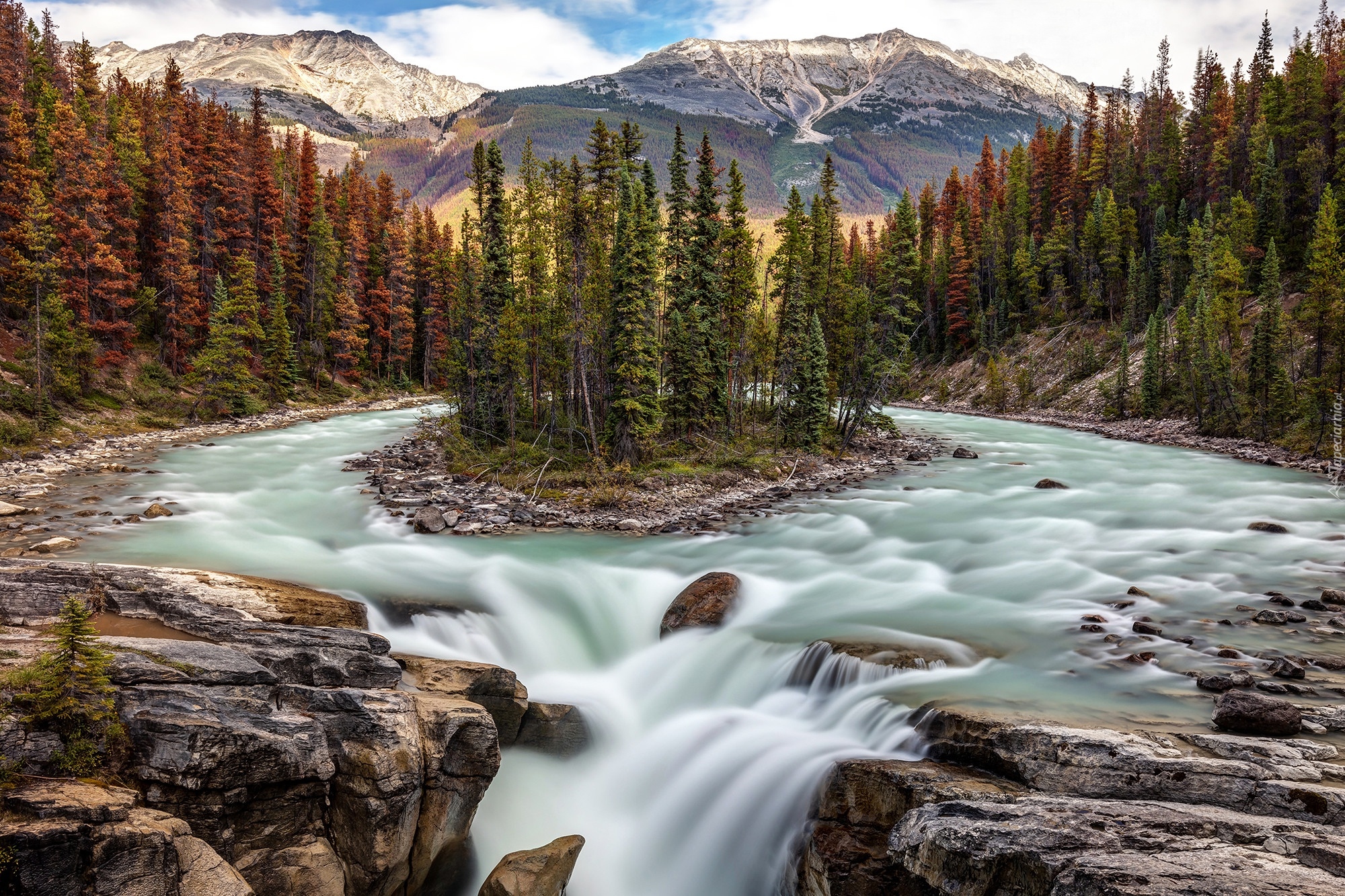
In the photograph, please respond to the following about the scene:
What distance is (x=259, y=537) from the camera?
18375 millimetres

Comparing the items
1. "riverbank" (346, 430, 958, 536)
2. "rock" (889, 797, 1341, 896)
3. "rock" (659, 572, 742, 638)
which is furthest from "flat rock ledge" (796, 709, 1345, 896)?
"riverbank" (346, 430, 958, 536)

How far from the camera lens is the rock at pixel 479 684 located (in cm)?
1008

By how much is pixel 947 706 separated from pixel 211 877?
28.4ft

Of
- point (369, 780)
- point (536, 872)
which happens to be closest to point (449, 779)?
point (369, 780)

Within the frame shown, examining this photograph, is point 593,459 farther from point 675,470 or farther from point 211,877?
point 211,877

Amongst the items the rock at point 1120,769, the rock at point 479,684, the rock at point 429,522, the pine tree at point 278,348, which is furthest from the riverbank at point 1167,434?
the pine tree at point 278,348

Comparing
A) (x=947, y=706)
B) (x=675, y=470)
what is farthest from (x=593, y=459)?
(x=947, y=706)

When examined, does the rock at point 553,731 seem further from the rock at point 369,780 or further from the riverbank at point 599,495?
the riverbank at point 599,495

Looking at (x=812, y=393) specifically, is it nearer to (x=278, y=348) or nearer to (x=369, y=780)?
(x=369, y=780)

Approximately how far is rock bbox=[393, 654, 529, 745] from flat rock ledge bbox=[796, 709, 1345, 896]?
4.80 meters

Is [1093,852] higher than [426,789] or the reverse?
higher

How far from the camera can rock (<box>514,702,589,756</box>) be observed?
1088 cm

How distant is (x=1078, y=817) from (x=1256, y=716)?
Result: 3.51 m

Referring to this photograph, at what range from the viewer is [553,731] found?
11.1 metres
